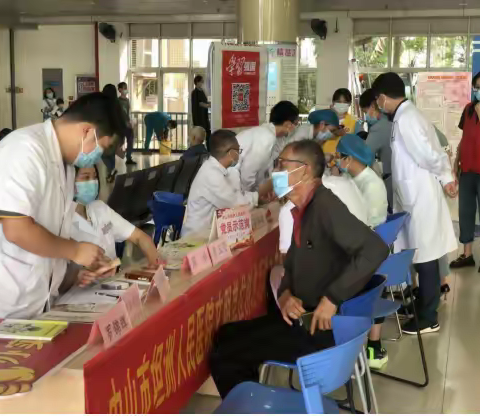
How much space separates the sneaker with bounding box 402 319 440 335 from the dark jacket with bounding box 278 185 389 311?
5.74ft

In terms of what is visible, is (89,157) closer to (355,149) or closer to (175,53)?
(355,149)

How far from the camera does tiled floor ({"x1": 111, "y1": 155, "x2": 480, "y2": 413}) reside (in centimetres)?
328

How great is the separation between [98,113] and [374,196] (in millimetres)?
2191

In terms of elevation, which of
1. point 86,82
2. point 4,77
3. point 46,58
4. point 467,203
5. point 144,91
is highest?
point 46,58

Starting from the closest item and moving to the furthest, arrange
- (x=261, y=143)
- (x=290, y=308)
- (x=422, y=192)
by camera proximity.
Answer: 1. (x=290, y=308)
2. (x=422, y=192)
3. (x=261, y=143)

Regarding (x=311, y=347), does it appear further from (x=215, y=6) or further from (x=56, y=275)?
(x=215, y=6)

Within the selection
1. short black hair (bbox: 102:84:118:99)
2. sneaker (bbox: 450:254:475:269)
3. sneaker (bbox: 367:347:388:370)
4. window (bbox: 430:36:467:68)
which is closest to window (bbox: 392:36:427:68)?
window (bbox: 430:36:467:68)

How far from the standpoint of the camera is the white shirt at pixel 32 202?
213cm

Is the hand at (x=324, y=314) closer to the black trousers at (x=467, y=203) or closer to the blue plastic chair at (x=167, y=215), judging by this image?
the blue plastic chair at (x=167, y=215)

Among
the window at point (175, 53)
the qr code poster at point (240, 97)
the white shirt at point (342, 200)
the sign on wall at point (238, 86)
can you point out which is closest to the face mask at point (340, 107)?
the sign on wall at point (238, 86)

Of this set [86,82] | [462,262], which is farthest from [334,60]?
[462,262]

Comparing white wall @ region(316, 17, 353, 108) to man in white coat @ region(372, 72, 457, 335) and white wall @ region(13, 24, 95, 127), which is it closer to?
white wall @ region(13, 24, 95, 127)

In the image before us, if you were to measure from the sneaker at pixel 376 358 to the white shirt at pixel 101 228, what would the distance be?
1.51 m

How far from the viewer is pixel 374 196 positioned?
399cm
